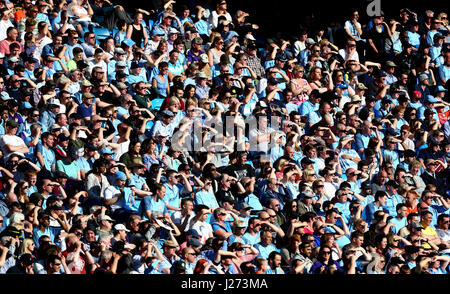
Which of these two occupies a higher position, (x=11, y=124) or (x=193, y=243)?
(x=11, y=124)

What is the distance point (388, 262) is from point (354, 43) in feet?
19.9

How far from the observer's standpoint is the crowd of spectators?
17.0 meters

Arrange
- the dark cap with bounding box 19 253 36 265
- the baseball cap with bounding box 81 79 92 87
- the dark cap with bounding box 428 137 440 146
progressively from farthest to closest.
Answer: the dark cap with bounding box 428 137 440 146 → the baseball cap with bounding box 81 79 92 87 → the dark cap with bounding box 19 253 36 265

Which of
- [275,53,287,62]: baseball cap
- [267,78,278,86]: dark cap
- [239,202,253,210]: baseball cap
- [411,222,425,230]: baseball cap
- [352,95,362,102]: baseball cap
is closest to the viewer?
[239,202,253,210]: baseball cap

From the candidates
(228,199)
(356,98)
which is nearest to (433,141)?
(356,98)

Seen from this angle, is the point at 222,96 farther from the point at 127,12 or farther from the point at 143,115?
the point at 127,12

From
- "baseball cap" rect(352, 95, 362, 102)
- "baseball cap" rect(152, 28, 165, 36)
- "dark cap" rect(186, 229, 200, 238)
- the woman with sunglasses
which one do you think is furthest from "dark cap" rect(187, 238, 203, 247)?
"baseball cap" rect(352, 95, 362, 102)

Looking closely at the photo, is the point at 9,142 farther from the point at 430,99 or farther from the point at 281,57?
the point at 430,99

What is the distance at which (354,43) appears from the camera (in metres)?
23.1

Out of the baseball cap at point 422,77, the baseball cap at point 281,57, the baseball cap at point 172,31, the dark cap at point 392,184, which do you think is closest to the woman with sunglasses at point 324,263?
the dark cap at point 392,184

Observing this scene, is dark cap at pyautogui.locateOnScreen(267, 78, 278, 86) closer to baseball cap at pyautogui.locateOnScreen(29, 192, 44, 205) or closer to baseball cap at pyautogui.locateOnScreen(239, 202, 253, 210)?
baseball cap at pyautogui.locateOnScreen(239, 202, 253, 210)

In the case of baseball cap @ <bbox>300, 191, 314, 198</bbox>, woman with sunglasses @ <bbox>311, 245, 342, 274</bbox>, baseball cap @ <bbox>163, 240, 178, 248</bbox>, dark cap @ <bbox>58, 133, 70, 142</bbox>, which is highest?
dark cap @ <bbox>58, 133, 70, 142</bbox>

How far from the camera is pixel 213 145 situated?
19.3 meters

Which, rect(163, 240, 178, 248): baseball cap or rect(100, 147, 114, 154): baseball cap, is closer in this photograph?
rect(163, 240, 178, 248): baseball cap
